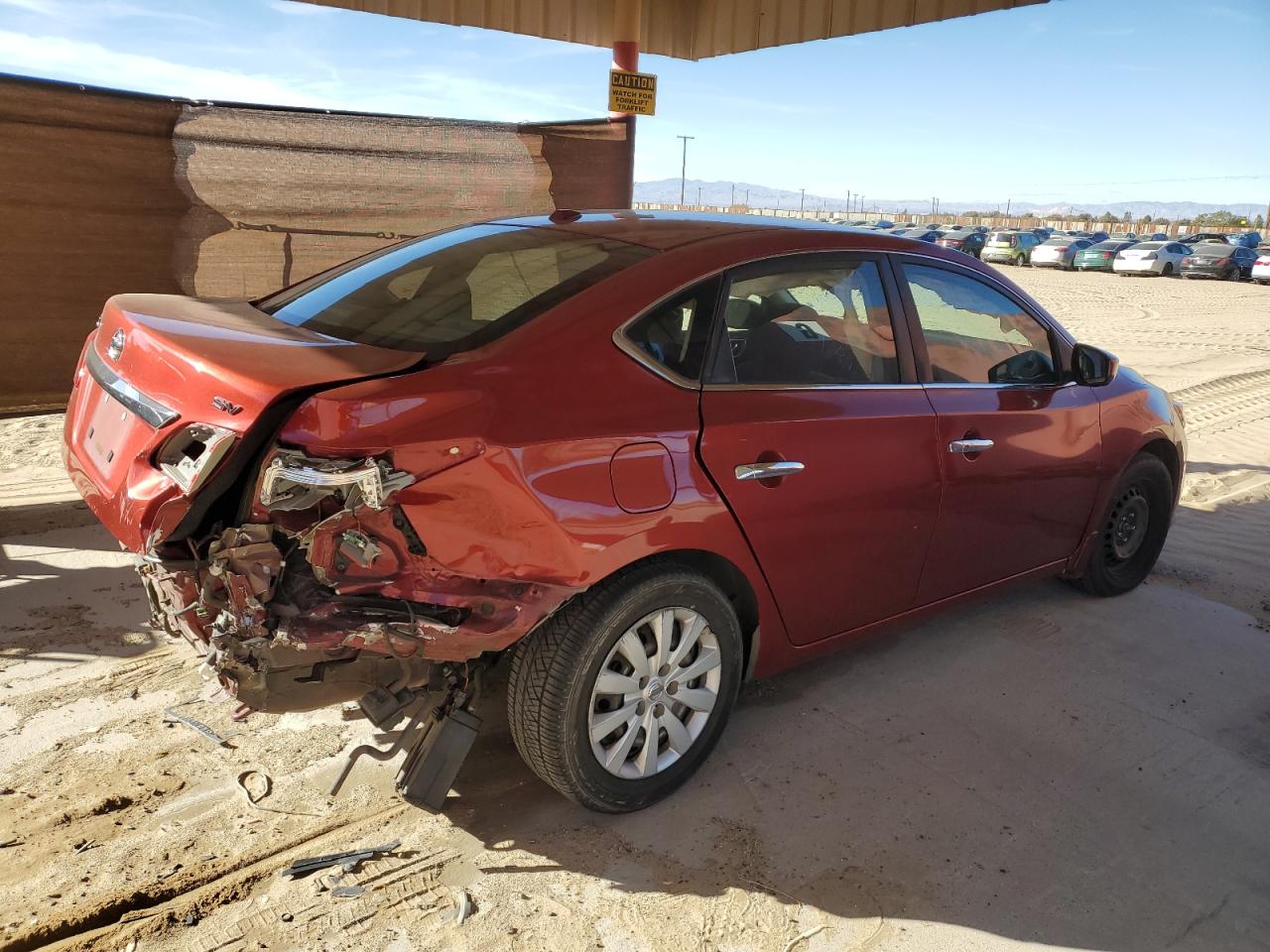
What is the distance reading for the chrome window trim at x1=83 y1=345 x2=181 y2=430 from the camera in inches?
100

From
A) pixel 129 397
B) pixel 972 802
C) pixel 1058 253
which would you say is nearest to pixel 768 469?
pixel 972 802

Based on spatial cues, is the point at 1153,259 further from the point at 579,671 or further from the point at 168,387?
the point at 168,387

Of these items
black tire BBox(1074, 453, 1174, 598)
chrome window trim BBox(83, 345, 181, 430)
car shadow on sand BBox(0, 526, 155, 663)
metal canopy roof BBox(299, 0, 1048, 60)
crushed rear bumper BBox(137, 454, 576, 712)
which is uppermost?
metal canopy roof BBox(299, 0, 1048, 60)

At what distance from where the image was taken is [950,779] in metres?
3.35

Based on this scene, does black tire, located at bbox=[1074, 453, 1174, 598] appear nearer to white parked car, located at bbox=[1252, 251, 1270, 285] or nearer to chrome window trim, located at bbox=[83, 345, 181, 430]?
chrome window trim, located at bbox=[83, 345, 181, 430]

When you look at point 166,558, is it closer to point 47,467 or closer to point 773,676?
point 773,676

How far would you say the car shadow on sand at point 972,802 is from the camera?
9.13ft

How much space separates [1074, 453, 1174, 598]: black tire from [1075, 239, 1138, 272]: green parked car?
113 ft

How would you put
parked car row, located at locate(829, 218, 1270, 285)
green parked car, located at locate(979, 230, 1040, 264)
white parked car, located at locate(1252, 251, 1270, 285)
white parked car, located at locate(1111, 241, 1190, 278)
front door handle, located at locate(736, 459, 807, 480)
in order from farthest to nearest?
green parked car, located at locate(979, 230, 1040, 264) < white parked car, located at locate(1111, 241, 1190, 278) < parked car row, located at locate(829, 218, 1270, 285) < white parked car, located at locate(1252, 251, 1270, 285) < front door handle, located at locate(736, 459, 807, 480)

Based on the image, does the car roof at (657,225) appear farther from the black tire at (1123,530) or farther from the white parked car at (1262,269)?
the white parked car at (1262,269)

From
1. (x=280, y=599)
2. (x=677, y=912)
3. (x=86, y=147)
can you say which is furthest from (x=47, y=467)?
(x=677, y=912)

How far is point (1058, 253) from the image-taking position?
37.1m

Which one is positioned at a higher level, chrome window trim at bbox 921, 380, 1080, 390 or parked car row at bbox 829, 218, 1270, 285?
chrome window trim at bbox 921, 380, 1080, 390

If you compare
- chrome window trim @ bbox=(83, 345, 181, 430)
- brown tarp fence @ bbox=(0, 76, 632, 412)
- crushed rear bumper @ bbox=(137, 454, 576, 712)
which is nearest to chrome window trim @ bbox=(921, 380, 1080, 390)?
crushed rear bumper @ bbox=(137, 454, 576, 712)
